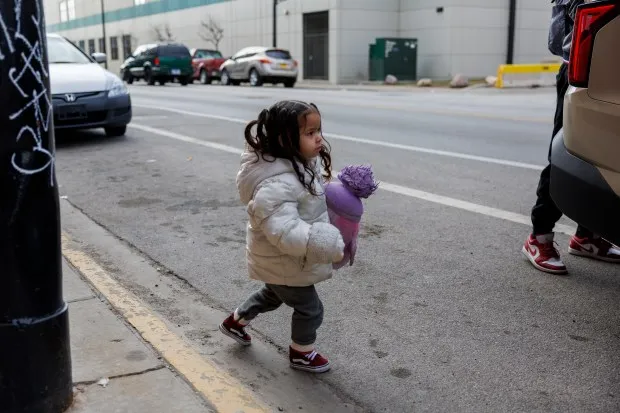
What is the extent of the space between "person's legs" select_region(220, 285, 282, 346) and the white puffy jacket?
0.27m

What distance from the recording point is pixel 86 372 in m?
2.87

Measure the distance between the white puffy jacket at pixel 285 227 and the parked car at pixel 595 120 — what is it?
112cm

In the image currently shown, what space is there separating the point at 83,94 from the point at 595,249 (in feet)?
23.4

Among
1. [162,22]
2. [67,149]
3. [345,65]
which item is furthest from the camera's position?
[162,22]

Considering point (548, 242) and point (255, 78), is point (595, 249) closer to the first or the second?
point (548, 242)

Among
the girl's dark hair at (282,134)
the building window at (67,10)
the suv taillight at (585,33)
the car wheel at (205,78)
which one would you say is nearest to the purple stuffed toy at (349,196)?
the girl's dark hair at (282,134)

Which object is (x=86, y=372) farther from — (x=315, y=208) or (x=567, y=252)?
(x=567, y=252)

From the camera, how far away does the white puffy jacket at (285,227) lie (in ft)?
8.55

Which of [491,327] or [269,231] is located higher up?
[269,231]

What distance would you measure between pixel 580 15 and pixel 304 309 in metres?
1.68

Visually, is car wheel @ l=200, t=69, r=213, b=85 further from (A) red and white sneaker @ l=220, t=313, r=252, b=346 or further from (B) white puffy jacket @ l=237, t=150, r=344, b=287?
(B) white puffy jacket @ l=237, t=150, r=344, b=287

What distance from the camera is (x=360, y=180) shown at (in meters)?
2.78

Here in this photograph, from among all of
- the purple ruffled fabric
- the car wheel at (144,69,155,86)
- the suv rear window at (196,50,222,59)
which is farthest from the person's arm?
the suv rear window at (196,50,222,59)

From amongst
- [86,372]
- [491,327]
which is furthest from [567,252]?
[86,372]
